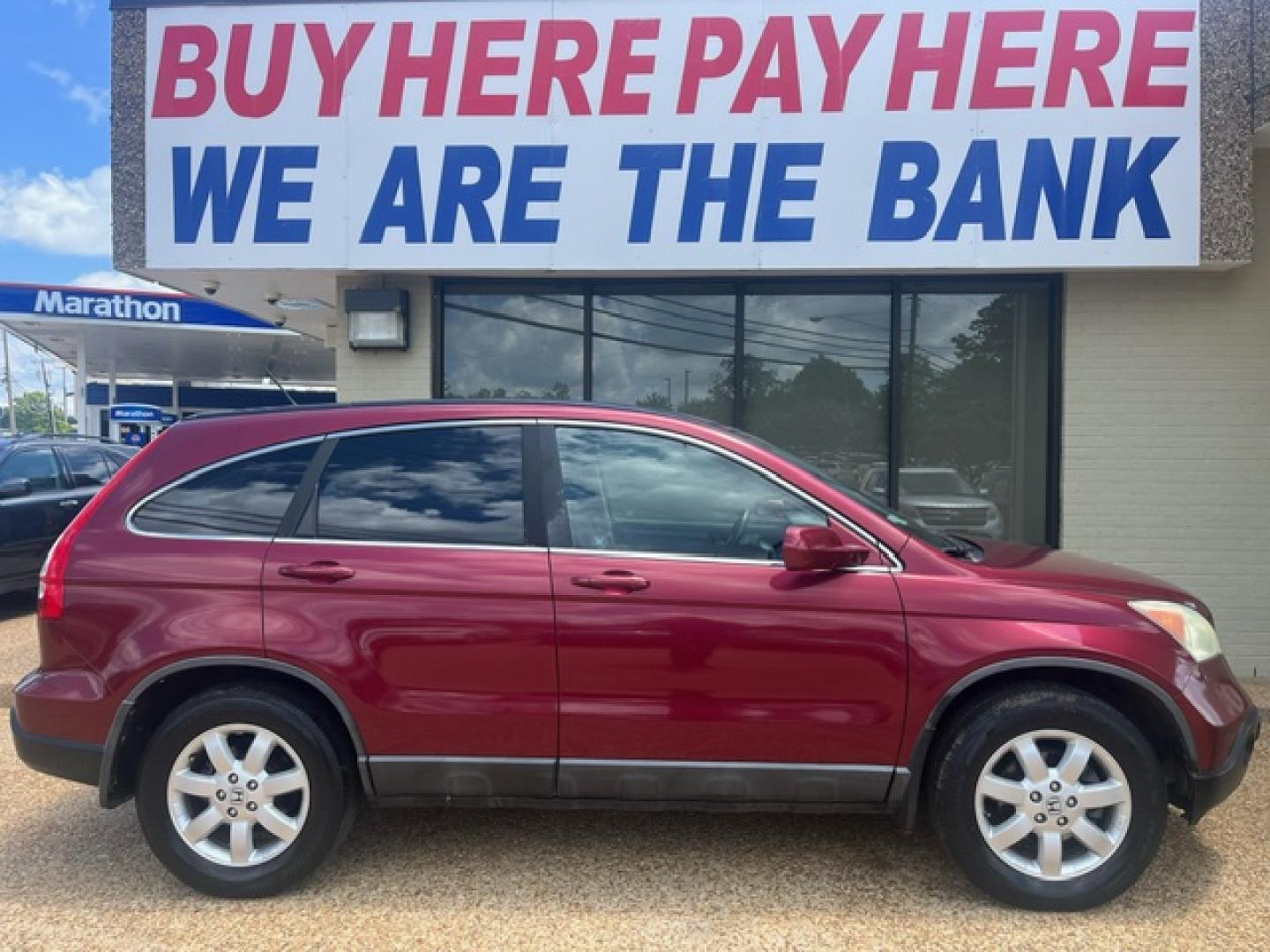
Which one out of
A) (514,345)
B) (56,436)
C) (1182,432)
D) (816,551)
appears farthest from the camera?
(56,436)

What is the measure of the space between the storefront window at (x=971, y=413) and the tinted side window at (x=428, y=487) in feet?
13.3

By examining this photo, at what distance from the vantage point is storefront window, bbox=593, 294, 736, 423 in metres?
6.59

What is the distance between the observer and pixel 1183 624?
3.15 metres

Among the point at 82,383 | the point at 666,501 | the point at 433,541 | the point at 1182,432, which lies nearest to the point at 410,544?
A: the point at 433,541

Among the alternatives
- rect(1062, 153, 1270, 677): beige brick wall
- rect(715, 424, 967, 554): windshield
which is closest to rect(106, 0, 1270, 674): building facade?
rect(1062, 153, 1270, 677): beige brick wall

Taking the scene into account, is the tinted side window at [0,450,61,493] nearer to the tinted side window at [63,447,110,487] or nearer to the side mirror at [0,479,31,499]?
the side mirror at [0,479,31,499]

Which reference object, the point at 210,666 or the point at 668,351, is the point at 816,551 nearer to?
the point at 210,666

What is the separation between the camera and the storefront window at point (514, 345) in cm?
668

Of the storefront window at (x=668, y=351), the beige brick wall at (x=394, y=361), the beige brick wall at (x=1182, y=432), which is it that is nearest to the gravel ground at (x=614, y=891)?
the beige brick wall at (x=1182, y=432)

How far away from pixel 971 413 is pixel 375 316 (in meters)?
4.45

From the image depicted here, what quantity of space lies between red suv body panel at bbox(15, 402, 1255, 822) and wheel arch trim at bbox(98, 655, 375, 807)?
1 centimetres

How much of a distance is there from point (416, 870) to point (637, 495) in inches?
65.7

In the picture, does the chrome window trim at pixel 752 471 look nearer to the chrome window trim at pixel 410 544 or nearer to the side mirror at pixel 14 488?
the chrome window trim at pixel 410 544

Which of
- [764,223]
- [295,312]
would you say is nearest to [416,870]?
[764,223]
